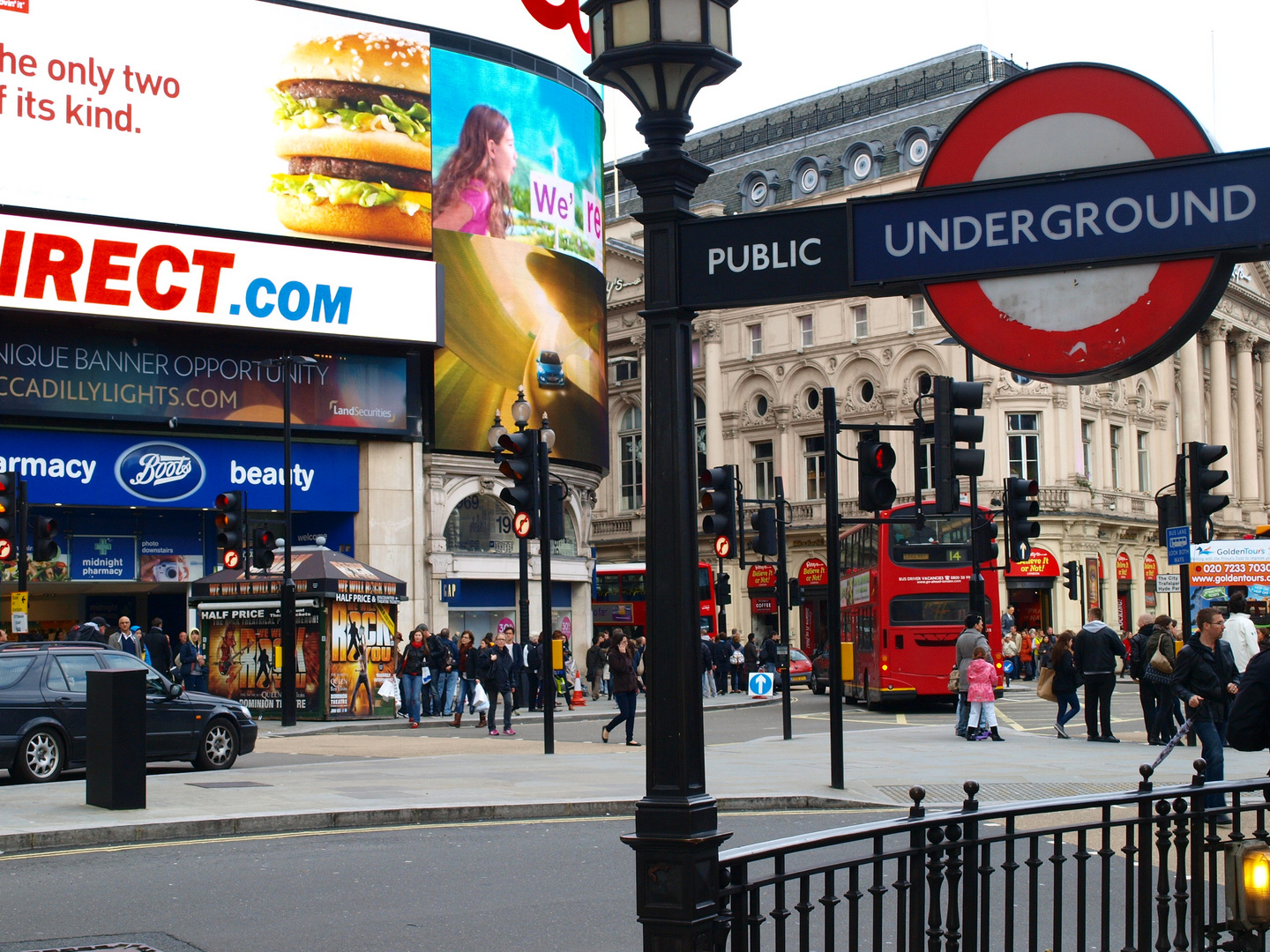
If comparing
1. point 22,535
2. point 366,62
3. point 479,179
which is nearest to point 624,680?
point 22,535

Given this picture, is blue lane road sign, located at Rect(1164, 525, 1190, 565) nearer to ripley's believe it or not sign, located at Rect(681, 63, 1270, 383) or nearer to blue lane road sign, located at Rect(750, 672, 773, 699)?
blue lane road sign, located at Rect(750, 672, 773, 699)

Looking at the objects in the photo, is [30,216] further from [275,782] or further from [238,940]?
[238,940]

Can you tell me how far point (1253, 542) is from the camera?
33.0 meters

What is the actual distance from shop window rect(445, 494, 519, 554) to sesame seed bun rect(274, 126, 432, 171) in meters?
10.4

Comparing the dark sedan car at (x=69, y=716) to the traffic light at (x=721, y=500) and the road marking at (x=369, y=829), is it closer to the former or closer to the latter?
the road marking at (x=369, y=829)

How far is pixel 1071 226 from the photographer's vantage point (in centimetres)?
447

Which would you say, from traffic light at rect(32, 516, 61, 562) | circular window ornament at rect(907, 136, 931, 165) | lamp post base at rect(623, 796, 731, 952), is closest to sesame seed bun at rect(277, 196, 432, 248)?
traffic light at rect(32, 516, 61, 562)

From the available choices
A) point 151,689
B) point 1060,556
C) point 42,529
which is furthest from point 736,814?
point 1060,556

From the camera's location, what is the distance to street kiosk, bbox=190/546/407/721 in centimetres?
2816

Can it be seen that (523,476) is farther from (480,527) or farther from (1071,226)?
(480,527)

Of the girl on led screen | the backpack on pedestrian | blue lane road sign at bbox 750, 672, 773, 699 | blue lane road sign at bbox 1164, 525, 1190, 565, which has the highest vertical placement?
the girl on led screen

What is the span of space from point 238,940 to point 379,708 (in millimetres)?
20722

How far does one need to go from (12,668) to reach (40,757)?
1.06 meters

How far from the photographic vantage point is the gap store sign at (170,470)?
120 ft
